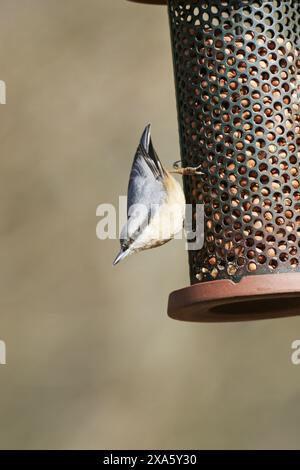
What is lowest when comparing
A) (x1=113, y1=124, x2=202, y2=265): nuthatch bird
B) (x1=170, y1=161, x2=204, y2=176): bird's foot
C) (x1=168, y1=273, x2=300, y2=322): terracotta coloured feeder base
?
(x1=168, y1=273, x2=300, y2=322): terracotta coloured feeder base

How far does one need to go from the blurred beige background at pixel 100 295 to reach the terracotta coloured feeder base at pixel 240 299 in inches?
163

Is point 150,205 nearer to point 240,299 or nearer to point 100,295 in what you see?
point 240,299

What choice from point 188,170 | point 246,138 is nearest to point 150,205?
point 188,170

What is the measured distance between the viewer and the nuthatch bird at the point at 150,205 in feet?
14.5

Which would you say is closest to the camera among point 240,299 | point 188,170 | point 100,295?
point 240,299

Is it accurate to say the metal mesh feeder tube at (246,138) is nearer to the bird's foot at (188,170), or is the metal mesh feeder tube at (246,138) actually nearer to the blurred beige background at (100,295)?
the bird's foot at (188,170)

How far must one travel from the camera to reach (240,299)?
14.1 ft

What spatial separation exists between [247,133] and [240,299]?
0.68 m

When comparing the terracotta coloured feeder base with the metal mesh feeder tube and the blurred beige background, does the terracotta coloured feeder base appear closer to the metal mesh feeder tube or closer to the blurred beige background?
the metal mesh feeder tube

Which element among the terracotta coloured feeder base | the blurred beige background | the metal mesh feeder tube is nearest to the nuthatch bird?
the metal mesh feeder tube

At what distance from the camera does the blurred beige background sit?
902 cm

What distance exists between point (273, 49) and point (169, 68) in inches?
191

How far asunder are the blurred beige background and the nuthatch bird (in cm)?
413
